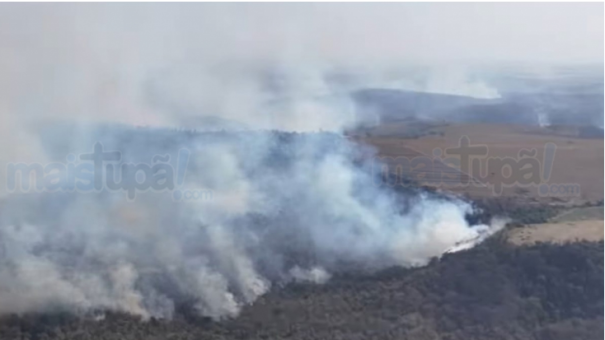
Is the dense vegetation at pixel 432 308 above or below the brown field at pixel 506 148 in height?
below

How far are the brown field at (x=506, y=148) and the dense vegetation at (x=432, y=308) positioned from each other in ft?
0.82

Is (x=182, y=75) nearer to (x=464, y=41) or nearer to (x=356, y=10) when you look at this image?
(x=356, y=10)

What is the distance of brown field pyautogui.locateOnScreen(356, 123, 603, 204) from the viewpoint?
12.2ft

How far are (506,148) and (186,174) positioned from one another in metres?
1.48

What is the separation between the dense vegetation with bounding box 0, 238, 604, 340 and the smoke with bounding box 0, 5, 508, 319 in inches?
2.7

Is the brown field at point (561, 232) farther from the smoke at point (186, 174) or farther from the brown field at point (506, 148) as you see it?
the smoke at point (186, 174)

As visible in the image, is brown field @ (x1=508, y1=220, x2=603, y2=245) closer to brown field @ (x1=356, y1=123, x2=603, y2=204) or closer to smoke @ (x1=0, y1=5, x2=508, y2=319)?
brown field @ (x1=356, y1=123, x2=603, y2=204)

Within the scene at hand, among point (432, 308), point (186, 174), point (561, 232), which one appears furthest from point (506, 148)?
point (186, 174)

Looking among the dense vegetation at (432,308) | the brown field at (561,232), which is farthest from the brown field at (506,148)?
the dense vegetation at (432,308)

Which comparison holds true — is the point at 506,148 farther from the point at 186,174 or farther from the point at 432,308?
the point at 186,174

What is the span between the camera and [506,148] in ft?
→ 12.3

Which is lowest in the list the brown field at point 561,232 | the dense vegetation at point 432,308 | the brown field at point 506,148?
the dense vegetation at point 432,308

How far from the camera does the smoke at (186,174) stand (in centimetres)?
367

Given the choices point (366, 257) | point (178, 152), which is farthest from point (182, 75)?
point (366, 257)
